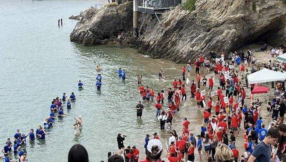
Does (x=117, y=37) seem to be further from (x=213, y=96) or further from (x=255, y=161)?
(x=255, y=161)

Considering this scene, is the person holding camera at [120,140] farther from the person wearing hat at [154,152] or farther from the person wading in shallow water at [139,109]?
the person wearing hat at [154,152]

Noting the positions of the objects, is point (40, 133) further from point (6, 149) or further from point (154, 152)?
point (154, 152)

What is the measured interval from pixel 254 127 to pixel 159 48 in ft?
95.5

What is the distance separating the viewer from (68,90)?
133 ft

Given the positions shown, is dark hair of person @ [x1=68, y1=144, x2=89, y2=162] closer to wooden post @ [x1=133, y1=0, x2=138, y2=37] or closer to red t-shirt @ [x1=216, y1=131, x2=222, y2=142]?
red t-shirt @ [x1=216, y1=131, x2=222, y2=142]

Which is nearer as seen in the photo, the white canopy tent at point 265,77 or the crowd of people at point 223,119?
the crowd of people at point 223,119

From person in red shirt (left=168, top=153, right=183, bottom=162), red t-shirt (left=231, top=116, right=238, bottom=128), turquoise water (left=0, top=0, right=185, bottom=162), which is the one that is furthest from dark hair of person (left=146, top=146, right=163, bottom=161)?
red t-shirt (left=231, top=116, right=238, bottom=128)

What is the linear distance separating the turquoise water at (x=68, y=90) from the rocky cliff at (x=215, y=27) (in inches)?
94.3

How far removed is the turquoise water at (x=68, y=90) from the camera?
28.2 metres

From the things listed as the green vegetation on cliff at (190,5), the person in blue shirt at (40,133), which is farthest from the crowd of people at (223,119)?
the green vegetation on cliff at (190,5)

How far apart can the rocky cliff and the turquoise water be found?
240 cm

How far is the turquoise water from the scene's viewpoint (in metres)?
28.2

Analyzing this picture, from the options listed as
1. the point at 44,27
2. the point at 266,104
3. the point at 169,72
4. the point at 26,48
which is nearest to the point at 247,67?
the point at 169,72

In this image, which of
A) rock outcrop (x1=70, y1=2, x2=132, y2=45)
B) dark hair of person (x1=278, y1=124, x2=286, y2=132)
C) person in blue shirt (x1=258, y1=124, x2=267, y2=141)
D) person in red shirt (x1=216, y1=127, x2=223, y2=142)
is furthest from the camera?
rock outcrop (x1=70, y1=2, x2=132, y2=45)
